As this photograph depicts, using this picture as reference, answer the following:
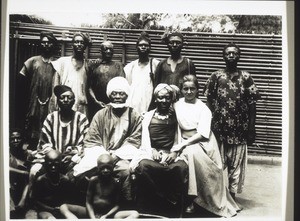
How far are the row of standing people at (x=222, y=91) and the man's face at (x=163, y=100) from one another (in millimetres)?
65

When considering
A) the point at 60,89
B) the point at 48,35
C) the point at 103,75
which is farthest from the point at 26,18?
the point at 103,75

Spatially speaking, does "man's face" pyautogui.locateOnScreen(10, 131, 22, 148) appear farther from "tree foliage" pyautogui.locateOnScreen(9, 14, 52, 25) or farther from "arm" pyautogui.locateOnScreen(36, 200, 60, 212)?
"tree foliage" pyautogui.locateOnScreen(9, 14, 52, 25)

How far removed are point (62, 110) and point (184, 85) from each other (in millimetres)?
829

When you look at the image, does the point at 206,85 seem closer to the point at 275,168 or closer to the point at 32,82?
the point at 275,168

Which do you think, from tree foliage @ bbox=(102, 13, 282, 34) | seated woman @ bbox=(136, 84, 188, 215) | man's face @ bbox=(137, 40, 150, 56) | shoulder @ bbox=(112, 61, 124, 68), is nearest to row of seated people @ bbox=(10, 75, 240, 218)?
seated woman @ bbox=(136, 84, 188, 215)

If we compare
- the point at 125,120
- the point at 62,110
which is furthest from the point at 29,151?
the point at 125,120

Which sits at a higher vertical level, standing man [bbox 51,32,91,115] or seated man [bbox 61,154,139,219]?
standing man [bbox 51,32,91,115]

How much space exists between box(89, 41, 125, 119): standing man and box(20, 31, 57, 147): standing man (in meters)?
0.28

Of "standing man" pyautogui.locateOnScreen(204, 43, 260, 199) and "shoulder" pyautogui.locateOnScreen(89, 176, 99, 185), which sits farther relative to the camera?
"standing man" pyautogui.locateOnScreen(204, 43, 260, 199)

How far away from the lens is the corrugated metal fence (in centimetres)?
275

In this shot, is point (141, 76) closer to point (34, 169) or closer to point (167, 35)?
point (167, 35)

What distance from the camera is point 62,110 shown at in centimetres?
274

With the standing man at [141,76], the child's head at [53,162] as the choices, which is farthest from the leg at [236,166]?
the child's head at [53,162]

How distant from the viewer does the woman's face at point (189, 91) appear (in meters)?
2.75
